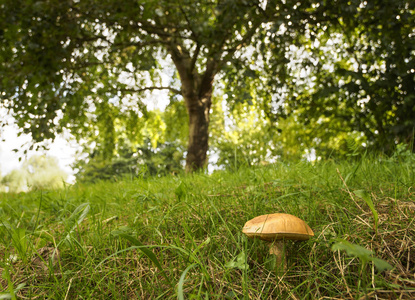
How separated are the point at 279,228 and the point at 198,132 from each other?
6353mm

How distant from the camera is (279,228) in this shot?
1.30m

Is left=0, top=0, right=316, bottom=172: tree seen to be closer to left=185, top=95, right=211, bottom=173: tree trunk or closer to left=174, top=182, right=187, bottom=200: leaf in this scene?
left=185, top=95, right=211, bottom=173: tree trunk

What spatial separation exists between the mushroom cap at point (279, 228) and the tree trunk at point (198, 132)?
19.6ft

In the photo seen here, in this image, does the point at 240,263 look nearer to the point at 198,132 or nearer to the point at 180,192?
the point at 180,192

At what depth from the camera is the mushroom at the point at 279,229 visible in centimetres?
129

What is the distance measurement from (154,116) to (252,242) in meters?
9.05

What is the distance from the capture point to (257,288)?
4.37 ft

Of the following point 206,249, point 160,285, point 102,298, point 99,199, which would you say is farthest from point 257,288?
point 99,199

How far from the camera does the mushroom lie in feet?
4.24

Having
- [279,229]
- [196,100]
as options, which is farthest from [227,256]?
[196,100]

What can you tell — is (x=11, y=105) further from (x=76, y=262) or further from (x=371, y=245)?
(x=371, y=245)

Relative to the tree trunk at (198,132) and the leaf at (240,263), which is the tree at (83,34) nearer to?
the tree trunk at (198,132)

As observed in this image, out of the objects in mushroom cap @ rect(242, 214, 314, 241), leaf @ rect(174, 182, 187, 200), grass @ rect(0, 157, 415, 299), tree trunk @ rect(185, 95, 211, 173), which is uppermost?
tree trunk @ rect(185, 95, 211, 173)

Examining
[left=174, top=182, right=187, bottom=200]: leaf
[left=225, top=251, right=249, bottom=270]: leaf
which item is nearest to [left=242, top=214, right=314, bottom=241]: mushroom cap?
[left=225, top=251, right=249, bottom=270]: leaf
